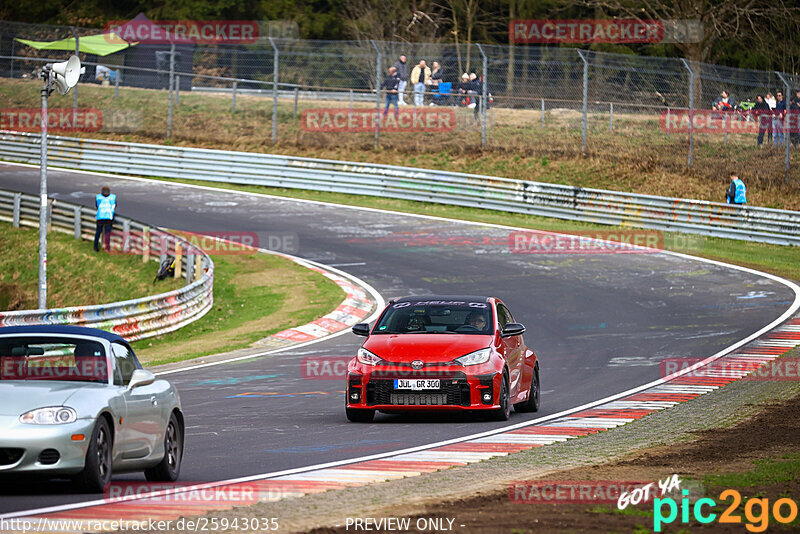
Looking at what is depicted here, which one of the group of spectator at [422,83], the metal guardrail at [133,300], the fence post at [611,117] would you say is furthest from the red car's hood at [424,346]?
the group of spectator at [422,83]

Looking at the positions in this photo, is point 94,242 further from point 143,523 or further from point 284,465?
point 143,523

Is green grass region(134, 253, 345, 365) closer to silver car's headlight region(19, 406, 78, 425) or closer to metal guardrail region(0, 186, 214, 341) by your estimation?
metal guardrail region(0, 186, 214, 341)

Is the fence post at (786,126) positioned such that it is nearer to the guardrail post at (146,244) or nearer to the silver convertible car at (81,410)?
the guardrail post at (146,244)

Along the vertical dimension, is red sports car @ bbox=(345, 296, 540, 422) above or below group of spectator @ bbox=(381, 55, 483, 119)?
below

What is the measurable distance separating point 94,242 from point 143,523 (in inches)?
970

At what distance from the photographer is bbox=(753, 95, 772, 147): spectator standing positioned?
1309 inches

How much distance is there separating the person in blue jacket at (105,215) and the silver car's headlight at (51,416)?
2169 cm

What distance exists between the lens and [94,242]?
30.7m

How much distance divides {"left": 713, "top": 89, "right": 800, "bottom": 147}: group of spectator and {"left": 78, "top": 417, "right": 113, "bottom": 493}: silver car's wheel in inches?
1103

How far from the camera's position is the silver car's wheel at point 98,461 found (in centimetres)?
798

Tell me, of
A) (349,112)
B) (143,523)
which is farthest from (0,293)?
(143,523)

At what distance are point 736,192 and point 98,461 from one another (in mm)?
25883

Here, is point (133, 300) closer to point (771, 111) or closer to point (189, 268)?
point (189, 268)

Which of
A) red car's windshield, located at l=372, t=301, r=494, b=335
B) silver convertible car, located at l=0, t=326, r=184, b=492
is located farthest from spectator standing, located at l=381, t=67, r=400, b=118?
silver convertible car, located at l=0, t=326, r=184, b=492
